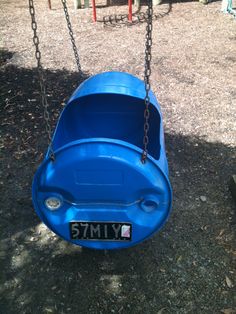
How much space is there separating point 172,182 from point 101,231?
1.41 m

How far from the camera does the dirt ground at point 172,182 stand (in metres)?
2.57

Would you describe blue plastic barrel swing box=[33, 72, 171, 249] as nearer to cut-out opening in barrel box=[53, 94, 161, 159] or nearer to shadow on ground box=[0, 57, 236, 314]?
shadow on ground box=[0, 57, 236, 314]

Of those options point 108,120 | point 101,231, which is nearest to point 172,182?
point 108,120

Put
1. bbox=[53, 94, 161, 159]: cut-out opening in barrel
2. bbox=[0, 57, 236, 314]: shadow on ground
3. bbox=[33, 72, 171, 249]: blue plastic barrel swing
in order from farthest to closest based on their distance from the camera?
bbox=[53, 94, 161, 159]: cut-out opening in barrel, bbox=[0, 57, 236, 314]: shadow on ground, bbox=[33, 72, 171, 249]: blue plastic barrel swing

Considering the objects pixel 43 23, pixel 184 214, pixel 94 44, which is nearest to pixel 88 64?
pixel 94 44

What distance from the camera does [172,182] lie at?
3533 millimetres

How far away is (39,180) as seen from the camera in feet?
7.17

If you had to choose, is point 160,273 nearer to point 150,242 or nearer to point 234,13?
point 150,242

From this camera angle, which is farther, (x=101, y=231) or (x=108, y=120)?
(x=108, y=120)

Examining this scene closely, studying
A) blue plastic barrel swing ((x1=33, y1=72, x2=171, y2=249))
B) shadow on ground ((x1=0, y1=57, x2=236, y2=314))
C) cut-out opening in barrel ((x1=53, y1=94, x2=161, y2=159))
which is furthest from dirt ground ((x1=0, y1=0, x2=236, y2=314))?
cut-out opening in barrel ((x1=53, y1=94, x2=161, y2=159))

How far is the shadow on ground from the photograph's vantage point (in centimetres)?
253

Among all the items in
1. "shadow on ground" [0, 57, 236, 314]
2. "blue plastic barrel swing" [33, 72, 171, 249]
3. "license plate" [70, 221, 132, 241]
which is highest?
"blue plastic barrel swing" [33, 72, 171, 249]

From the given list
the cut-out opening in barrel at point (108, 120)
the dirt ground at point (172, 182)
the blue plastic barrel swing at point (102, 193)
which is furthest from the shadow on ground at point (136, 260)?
the cut-out opening in barrel at point (108, 120)

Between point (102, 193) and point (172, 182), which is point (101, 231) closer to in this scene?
point (102, 193)
